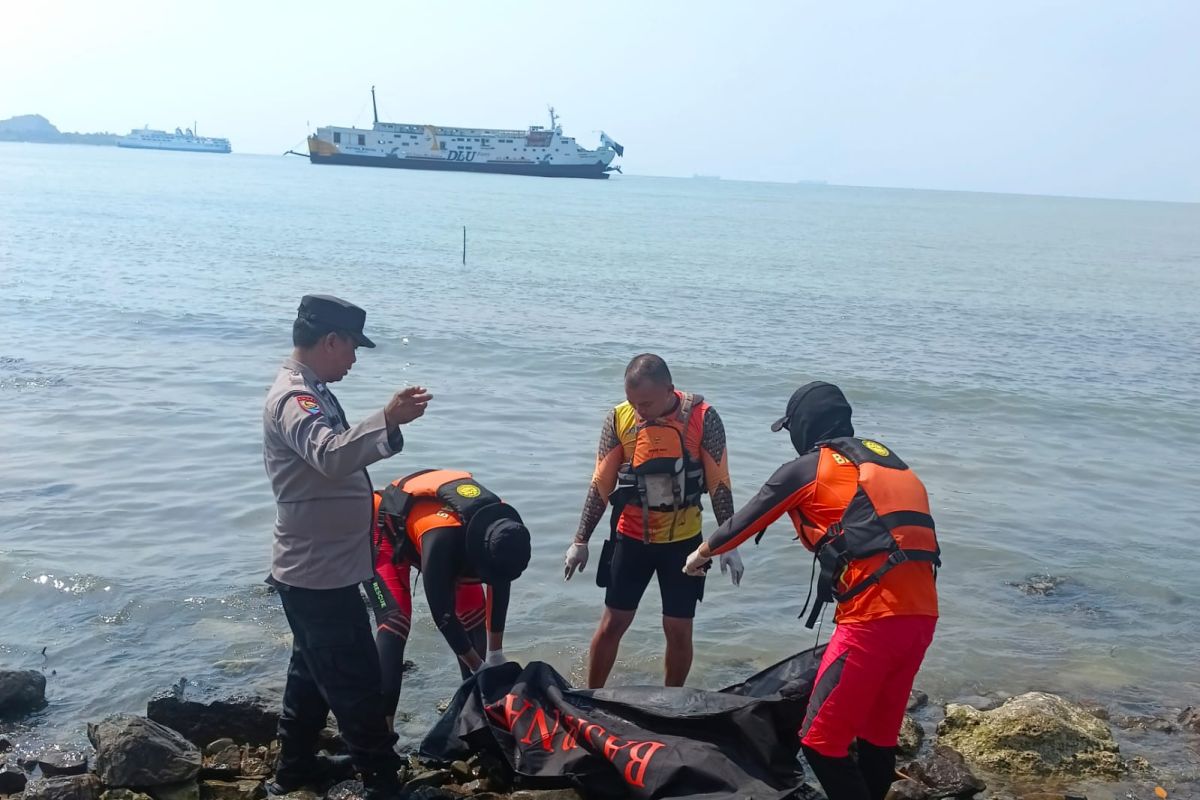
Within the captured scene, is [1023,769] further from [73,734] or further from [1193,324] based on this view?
[1193,324]

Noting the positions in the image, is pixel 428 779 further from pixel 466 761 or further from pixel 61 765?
pixel 61 765

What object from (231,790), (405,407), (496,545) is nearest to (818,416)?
(496,545)

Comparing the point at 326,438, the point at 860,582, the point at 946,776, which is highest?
the point at 326,438

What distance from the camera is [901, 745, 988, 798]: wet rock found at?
17.1 feet

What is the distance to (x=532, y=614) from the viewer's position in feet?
25.8

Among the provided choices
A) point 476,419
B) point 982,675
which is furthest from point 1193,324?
point 982,675

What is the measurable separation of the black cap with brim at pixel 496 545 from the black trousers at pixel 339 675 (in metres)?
0.67

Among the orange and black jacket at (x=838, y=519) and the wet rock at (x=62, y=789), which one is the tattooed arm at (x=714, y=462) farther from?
the wet rock at (x=62, y=789)

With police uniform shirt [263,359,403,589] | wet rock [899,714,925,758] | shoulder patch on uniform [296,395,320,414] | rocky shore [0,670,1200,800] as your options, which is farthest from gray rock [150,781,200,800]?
wet rock [899,714,925,758]

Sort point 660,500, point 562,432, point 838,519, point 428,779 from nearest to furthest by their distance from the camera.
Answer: point 838,519, point 428,779, point 660,500, point 562,432

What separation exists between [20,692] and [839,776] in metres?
4.38

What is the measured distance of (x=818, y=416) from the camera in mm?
4527

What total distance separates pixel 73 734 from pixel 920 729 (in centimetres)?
444

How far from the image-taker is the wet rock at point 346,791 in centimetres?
482
